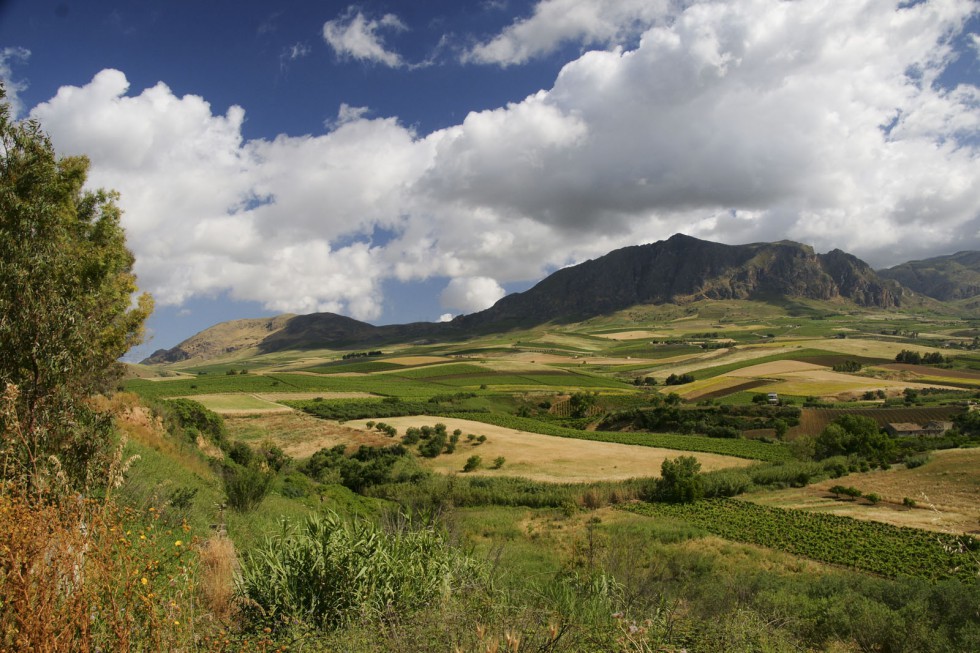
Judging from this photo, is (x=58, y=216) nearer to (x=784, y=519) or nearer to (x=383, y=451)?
(x=784, y=519)

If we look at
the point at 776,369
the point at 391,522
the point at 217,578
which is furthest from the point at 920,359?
the point at 217,578

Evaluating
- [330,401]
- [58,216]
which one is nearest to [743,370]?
[330,401]

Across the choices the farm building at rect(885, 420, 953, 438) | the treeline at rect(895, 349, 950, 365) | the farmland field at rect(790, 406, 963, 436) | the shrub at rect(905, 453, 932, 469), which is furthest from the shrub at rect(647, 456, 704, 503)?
the treeline at rect(895, 349, 950, 365)

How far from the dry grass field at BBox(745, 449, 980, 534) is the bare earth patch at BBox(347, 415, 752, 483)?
10.5 metres

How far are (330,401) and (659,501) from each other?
54.6m

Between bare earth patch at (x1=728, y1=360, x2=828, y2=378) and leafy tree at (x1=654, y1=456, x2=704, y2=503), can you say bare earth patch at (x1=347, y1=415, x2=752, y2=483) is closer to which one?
leafy tree at (x1=654, y1=456, x2=704, y2=503)

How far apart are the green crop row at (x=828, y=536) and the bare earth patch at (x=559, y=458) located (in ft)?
34.6

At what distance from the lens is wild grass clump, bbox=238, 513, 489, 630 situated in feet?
23.5

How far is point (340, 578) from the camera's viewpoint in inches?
299

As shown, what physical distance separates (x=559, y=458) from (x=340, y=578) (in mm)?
47305

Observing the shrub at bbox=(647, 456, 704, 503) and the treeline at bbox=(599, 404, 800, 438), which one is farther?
Result: the treeline at bbox=(599, 404, 800, 438)

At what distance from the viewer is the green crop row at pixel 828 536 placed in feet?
79.3

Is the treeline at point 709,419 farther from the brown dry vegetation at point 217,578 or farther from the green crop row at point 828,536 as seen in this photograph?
the brown dry vegetation at point 217,578

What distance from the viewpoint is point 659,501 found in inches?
1601
